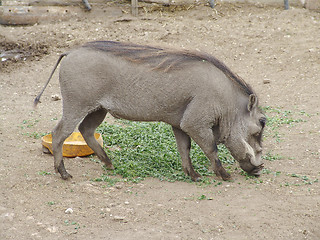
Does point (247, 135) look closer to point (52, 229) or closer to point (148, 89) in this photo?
point (148, 89)

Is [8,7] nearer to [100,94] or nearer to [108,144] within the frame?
[108,144]

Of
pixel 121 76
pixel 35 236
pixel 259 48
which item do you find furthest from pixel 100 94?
pixel 259 48

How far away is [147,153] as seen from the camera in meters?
5.65

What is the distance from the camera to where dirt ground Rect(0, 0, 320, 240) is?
384 cm

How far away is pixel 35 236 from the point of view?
359 cm

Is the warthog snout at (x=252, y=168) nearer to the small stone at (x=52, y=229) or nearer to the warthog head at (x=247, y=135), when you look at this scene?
the warthog head at (x=247, y=135)

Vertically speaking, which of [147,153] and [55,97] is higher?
[147,153]

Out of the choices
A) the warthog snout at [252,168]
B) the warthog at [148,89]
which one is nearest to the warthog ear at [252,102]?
the warthog at [148,89]

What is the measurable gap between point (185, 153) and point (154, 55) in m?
1.21

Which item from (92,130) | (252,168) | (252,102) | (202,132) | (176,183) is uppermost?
(252,102)

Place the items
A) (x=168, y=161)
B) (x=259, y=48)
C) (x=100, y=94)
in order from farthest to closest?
1. (x=259, y=48)
2. (x=168, y=161)
3. (x=100, y=94)

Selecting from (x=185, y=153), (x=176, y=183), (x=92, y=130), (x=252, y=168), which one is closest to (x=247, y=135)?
(x=252, y=168)

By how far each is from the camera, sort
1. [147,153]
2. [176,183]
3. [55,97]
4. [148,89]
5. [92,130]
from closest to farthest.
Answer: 1. [148,89]
2. [176,183]
3. [92,130]
4. [147,153]
5. [55,97]

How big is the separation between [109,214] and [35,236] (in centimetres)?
72
